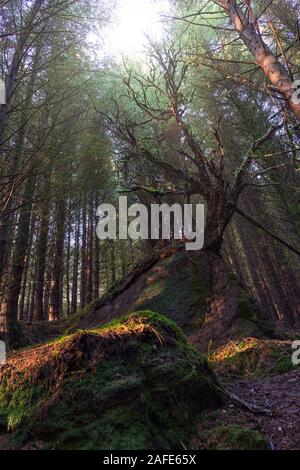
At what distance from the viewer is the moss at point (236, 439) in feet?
6.82

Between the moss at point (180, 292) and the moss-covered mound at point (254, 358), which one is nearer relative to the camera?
the moss-covered mound at point (254, 358)

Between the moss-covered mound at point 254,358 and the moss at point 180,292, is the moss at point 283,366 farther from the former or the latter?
the moss at point 180,292

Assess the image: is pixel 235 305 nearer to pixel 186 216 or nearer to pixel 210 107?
pixel 186 216

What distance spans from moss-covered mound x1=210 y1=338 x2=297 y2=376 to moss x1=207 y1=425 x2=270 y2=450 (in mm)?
1350

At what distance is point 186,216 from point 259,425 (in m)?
8.63

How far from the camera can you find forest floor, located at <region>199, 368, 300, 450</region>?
7.26 feet

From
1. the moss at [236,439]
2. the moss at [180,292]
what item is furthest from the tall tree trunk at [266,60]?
the moss at [180,292]

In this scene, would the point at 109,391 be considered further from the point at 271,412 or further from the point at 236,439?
the point at 271,412

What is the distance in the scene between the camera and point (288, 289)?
16.5 metres
